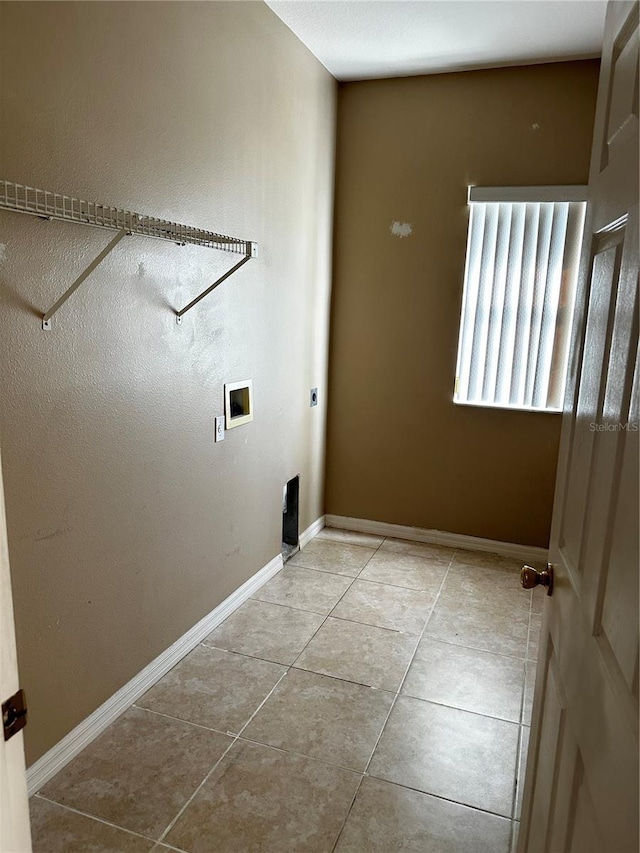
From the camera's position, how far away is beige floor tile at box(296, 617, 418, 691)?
8.04 feet

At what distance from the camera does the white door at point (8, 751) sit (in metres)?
0.78

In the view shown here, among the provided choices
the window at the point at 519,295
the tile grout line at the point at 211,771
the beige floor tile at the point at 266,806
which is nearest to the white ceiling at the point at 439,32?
the window at the point at 519,295

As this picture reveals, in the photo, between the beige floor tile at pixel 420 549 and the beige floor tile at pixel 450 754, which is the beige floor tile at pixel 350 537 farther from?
the beige floor tile at pixel 450 754

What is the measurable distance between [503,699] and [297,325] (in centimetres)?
209

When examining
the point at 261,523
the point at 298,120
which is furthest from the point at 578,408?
the point at 298,120

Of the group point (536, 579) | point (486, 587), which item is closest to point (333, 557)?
point (486, 587)

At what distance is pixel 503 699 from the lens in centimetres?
233

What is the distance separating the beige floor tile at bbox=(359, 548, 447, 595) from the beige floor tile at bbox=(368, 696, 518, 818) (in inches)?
40.3

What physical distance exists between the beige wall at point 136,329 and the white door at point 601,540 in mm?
1368

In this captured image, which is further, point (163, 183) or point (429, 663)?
point (429, 663)

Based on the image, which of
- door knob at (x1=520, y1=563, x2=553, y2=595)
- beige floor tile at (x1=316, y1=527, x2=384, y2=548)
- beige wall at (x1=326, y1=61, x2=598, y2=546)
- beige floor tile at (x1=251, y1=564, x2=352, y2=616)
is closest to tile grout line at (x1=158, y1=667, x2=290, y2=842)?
beige floor tile at (x1=251, y1=564, x2=352, y2=616)

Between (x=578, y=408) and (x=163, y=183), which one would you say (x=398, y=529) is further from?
(x=578, y=408)

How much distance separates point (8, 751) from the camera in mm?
810

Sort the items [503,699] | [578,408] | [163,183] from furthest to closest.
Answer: [503,699], [163,183], [578,408]
